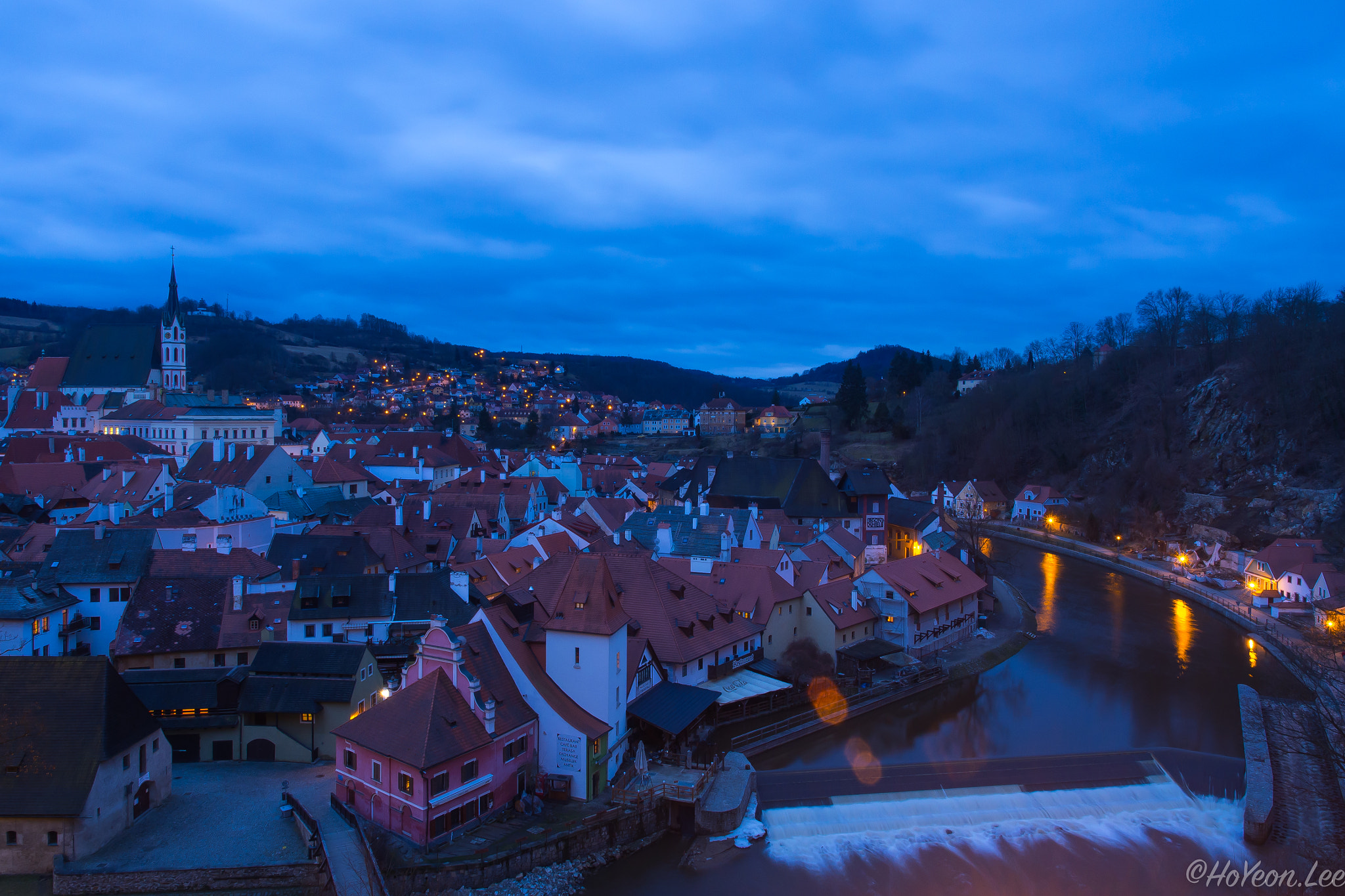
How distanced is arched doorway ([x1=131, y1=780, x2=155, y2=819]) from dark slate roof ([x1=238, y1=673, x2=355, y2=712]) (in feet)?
8.24

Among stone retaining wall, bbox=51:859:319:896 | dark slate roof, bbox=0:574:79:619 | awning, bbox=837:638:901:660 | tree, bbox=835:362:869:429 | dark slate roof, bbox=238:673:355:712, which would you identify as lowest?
stone retaining wall, bbox=51:859:319:896

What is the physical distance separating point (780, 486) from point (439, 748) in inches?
1428

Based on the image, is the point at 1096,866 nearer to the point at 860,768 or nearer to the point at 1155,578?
the point at 860,768

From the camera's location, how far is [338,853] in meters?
13.9

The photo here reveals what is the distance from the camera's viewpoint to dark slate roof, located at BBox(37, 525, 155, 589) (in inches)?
917

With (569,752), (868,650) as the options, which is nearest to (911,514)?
(868,650)

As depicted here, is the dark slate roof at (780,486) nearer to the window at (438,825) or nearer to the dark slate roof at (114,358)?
the window at (438,825)

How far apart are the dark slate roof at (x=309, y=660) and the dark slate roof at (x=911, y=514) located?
34.7 m

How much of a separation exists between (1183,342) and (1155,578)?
3513 centimetres

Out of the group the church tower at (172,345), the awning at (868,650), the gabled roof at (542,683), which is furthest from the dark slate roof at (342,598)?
the church tower at (172,345)

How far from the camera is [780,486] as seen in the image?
49219mm

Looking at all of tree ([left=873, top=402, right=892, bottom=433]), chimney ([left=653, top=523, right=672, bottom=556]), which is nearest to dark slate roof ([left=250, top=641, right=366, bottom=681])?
chimney ([left=653, top=523, right=672, bottom=556])

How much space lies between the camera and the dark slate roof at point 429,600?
77.6 ft

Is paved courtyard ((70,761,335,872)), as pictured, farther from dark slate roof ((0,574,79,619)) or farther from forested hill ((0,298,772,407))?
forested hill ((0,298,772,407))
